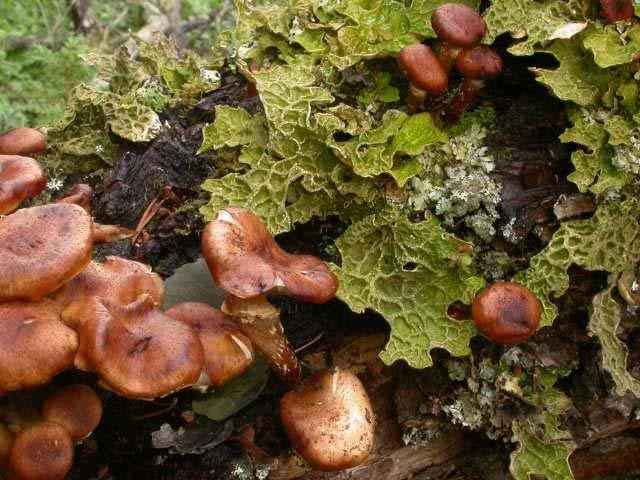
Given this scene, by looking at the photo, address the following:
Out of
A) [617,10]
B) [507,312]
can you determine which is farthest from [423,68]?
[507,312]

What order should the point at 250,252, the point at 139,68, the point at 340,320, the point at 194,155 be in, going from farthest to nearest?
the point at 139,68, the point at 194,155, the point at 340,320, the point at 250,252

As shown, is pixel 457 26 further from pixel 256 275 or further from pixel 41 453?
pixel 41 453

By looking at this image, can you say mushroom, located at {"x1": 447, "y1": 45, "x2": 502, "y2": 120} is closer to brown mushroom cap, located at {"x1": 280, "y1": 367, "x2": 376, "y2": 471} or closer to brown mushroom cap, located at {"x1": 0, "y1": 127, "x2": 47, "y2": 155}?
brown mushroom cap, located at {"x1": 280, "y1": 367, "x2": 376, "y2": 471}

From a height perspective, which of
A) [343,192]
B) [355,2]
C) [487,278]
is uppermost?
[355,2]

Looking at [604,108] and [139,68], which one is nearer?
[604,108]

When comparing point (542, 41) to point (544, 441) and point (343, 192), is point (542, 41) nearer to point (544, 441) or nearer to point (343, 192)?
point (343, 192)

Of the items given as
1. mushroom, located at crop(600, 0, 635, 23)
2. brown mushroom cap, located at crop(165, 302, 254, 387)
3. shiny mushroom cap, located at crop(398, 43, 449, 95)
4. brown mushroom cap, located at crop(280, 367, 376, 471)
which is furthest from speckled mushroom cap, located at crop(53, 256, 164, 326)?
mushroom, located at crop(600, 0, 635, 23)

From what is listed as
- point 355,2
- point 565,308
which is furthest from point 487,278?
point 355,2

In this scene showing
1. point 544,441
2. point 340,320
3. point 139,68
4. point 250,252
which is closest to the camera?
point 250,252
